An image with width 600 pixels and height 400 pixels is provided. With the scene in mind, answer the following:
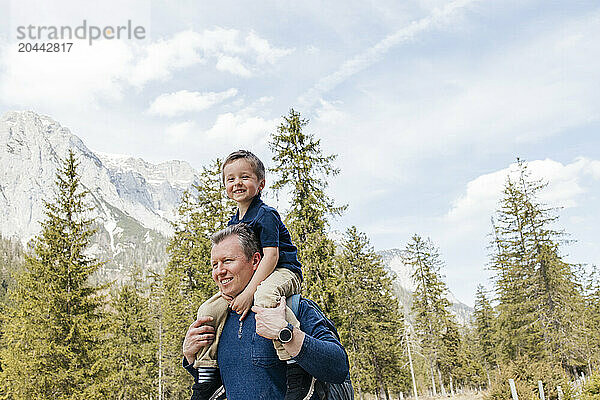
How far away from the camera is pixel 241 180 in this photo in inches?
112

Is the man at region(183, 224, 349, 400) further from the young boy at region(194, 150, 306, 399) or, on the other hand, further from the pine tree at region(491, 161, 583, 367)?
the pine tree at region(491, 161, 583, 367)

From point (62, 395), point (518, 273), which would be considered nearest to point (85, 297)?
point (62, 395)

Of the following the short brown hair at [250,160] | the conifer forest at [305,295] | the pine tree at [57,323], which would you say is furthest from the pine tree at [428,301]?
the short brown hair at [250,160]

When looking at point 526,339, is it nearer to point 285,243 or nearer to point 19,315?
point 19,315

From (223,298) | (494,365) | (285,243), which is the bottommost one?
(494,365)

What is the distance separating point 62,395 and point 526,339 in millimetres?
26068

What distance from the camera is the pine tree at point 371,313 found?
101 feet

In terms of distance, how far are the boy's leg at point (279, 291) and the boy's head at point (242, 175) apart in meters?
0.57

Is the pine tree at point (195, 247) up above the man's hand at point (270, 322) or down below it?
above

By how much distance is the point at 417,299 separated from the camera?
3922cm

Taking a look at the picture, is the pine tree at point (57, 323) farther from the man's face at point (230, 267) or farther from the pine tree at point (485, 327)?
the pine tree at point (485, 327)

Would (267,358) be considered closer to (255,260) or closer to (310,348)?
(310,348)

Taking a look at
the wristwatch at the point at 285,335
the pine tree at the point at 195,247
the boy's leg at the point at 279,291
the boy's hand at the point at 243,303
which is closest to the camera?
the wristwatch at the point at 285,335

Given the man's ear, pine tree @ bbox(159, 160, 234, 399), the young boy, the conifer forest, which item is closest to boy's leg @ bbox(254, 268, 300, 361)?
the young boy
